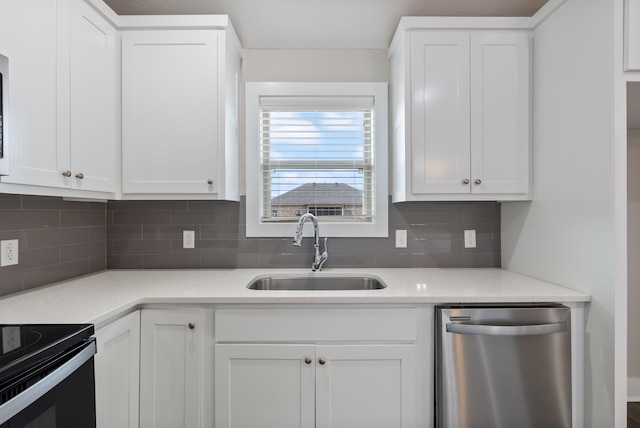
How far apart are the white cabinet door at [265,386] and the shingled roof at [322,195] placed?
1.01 m

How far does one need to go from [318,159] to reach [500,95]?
110 cm

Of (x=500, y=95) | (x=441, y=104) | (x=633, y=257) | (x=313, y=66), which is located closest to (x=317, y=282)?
(x=441, y=104)

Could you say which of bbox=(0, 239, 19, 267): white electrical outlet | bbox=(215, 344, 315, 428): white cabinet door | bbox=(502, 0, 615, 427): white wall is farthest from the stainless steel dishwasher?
bbox=(0, 239, 19, 267): white electrical outlet

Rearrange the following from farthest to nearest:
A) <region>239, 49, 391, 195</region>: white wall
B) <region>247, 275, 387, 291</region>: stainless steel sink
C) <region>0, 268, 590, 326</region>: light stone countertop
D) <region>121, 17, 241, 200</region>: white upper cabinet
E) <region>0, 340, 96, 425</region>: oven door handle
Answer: <region>239, 49, 391, 195</region>: white wall
<region>247, 275, 387, 291</region>: stainless steel sink
<region>121, 17, 241, 200</region>: white upper cabinet
<region>0, 268, 590, 326</region>: light stone countertop
<region>0, 340, 96, 425</region>: oven door handle

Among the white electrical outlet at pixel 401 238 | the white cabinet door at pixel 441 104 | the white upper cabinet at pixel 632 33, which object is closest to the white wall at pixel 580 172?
the white upper cabinet at pixel 632 33

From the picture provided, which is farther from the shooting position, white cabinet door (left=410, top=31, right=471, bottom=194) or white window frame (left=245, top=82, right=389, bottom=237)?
white window frame (left=245, top=82, right=389, bottom=237)

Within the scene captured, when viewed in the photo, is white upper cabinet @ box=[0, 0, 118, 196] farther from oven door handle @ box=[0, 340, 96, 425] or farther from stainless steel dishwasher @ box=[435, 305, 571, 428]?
stainless steel dishwasher @ box=[435, 305, 571, 428]

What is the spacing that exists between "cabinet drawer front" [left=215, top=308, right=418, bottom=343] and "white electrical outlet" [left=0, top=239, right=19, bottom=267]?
923mm

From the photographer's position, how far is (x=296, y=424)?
5.16ft

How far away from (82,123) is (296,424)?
5.40 ft

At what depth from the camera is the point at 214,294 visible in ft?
5.28

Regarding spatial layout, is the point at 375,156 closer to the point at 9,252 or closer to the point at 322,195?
the point at 322,195

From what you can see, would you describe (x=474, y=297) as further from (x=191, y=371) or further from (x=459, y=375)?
(x=191, y=371)

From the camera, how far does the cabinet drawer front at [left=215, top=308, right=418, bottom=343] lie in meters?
1.59
